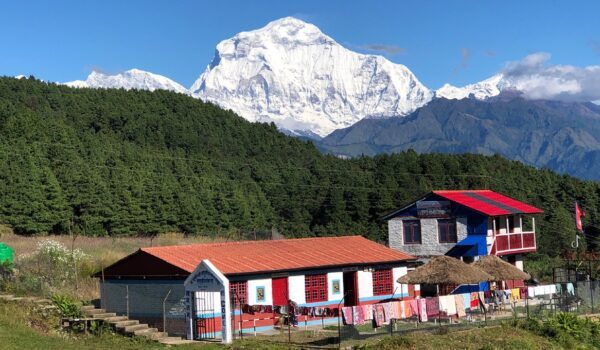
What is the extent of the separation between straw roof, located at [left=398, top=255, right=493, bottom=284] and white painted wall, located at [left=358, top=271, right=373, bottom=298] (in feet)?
8.87

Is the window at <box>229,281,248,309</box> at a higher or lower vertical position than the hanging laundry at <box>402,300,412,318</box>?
higher

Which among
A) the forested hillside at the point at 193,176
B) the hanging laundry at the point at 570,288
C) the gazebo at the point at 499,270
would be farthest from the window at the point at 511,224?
the forested hillside at the point at 193,176

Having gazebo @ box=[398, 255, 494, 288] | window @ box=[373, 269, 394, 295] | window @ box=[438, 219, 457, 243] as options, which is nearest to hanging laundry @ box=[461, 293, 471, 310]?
gazebo @ box=[398, 255, 494, 288]

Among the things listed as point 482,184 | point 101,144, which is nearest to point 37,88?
point 101,144

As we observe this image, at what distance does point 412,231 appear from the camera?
5041 cm

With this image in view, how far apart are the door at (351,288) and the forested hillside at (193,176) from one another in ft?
133

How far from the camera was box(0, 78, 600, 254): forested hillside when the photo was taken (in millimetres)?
79312

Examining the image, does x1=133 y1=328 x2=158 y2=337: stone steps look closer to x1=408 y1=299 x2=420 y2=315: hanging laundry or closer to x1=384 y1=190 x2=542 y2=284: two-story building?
x1=408 y1=299 x2=420 y2=315: hanging laundry

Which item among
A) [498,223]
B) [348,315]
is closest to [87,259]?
[348,315]

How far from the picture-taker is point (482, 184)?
106 m

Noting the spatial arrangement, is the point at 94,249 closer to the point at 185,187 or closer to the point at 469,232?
the point at 469,232

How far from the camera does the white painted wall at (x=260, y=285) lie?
107ft

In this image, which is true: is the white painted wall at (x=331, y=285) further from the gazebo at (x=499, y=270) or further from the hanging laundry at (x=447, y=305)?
the gazebo at (x=499, y=270)

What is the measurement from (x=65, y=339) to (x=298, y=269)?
9.44 metres
